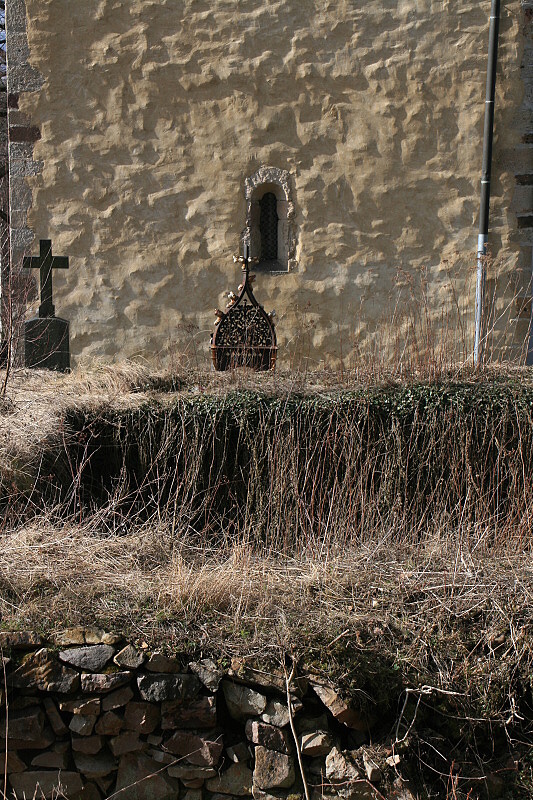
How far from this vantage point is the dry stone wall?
386 centimetres

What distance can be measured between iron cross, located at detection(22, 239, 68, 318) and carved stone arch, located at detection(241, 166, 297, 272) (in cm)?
188

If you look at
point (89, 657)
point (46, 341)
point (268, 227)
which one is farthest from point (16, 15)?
point (89, 657)

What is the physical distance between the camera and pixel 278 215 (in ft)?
29.7

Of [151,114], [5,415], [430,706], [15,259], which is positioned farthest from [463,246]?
[430,706]

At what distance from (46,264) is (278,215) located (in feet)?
8.00

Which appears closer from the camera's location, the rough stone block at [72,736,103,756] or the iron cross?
the rough stone block at [72,736,103,756]

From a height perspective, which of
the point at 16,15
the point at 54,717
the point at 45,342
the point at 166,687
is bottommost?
the point at 54,717

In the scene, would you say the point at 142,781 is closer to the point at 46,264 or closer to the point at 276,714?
the point at 276,714

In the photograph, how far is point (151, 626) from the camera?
4.06 m

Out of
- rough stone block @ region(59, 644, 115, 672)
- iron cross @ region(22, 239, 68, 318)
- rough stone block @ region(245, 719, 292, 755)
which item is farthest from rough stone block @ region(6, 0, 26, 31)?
rough stone block @ region(245, 719, 292, 755)

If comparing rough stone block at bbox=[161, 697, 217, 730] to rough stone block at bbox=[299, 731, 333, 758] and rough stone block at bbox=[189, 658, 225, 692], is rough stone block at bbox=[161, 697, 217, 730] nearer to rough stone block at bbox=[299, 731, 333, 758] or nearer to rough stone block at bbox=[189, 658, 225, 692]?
rough stone block at bbox=[189, 658, 225, 692]

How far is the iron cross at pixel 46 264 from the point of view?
27.0ft

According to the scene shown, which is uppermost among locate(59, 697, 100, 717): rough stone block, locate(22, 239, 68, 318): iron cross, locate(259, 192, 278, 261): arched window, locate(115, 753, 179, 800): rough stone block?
locate(259, 192, 278, 261): arched window

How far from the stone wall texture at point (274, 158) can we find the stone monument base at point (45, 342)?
1.14 metres
